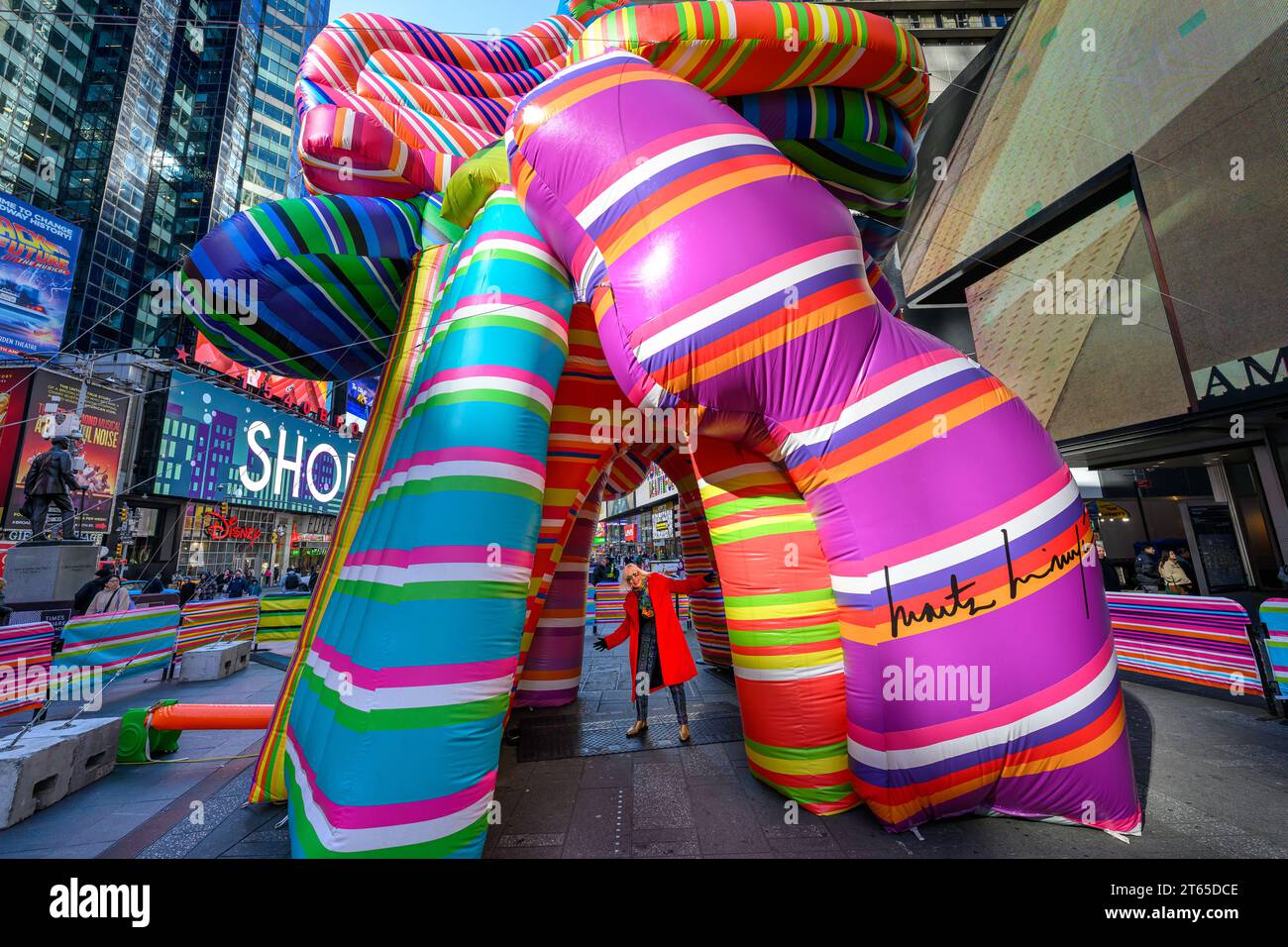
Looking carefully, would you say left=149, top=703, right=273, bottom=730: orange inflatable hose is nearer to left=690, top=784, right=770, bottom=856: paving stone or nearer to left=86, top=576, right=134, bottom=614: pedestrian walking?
left=690, top=784, right=770, bottom=856: paving stone

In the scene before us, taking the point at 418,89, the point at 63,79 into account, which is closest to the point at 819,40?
the point at 418,89

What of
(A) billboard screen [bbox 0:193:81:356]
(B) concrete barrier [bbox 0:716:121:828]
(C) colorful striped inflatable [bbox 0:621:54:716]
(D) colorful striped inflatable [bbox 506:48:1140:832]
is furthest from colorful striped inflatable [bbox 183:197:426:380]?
(A) billboard screen [bbox 0:193:81:356]

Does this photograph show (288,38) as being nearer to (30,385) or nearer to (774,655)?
(30,385)

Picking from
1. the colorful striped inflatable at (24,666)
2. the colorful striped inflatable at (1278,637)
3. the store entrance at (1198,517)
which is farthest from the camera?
the store entrance at (1198,517)

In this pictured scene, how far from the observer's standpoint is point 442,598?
2965 millimetres

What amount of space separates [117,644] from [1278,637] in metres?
13.6

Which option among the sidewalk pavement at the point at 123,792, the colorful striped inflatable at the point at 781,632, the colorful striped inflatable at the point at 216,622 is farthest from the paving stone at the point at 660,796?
the colorful striped inflatable at the point at 216,622

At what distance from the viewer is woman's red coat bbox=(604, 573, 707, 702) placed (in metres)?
5.09

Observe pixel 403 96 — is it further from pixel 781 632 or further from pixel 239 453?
pixel 239 453

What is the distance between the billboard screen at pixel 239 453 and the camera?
23.2 meters

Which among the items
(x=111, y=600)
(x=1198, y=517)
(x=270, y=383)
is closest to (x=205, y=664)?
(x=111, y=600)

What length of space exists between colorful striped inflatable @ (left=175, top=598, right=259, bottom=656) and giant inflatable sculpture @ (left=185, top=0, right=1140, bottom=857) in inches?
274

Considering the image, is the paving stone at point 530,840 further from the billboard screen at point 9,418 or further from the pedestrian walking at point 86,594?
the billboard screen at point 9,418

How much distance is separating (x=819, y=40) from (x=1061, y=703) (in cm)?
525
